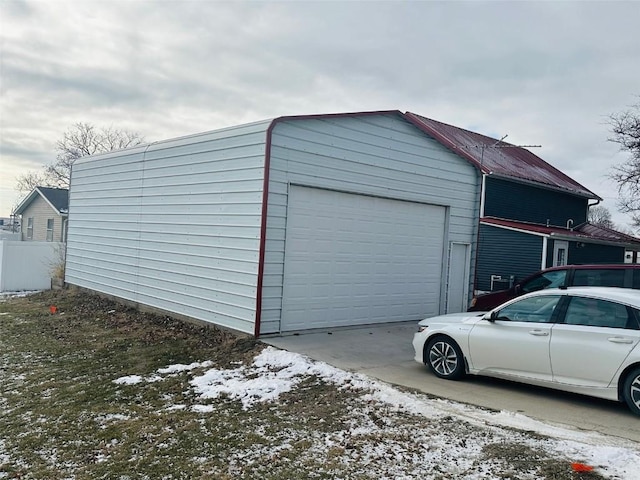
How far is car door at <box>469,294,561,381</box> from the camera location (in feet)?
21.6

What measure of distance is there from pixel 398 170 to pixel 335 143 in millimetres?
1932

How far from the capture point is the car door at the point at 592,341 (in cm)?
598

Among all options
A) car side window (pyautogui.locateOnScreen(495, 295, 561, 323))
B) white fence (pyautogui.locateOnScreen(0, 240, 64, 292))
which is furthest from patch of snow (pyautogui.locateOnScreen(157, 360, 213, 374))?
white fence (pyautogui.locateOnScreen(0, 240, 64, 292))

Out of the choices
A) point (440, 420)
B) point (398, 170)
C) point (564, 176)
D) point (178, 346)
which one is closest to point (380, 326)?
point (398, 170)

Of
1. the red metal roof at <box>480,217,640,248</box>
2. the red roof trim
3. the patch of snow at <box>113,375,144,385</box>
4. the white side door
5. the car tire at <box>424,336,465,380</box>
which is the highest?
the red roof trim

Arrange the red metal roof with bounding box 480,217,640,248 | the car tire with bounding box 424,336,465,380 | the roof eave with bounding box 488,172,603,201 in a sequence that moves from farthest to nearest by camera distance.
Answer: the roof eave with bounding box 488,172,603,201 < the red metal roof with bounding box 480,217,640,248 < the car tire with bounding box 424,336,465,380

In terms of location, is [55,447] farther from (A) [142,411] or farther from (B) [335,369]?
(B) [335,369]

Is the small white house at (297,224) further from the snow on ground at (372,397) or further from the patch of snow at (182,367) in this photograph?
the snow on ground at (372,397)

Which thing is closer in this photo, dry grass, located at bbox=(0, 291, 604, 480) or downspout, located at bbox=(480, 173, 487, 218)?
dry grass, located at bbox=(0, 291, 604, 480)

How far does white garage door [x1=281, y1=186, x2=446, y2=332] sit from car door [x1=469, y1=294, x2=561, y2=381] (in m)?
3.89

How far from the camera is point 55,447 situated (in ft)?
19.0

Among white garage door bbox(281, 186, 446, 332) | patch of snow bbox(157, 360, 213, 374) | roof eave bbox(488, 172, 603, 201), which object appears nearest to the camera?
patch of snow bbox(157, 360, 213, 374)

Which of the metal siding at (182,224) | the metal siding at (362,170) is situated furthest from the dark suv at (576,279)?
the metal siding at (182,224)

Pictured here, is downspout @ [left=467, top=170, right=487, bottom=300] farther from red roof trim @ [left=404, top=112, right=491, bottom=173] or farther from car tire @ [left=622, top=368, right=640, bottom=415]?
car tire @ [left=622, top=368, right=640, bottom=415]
